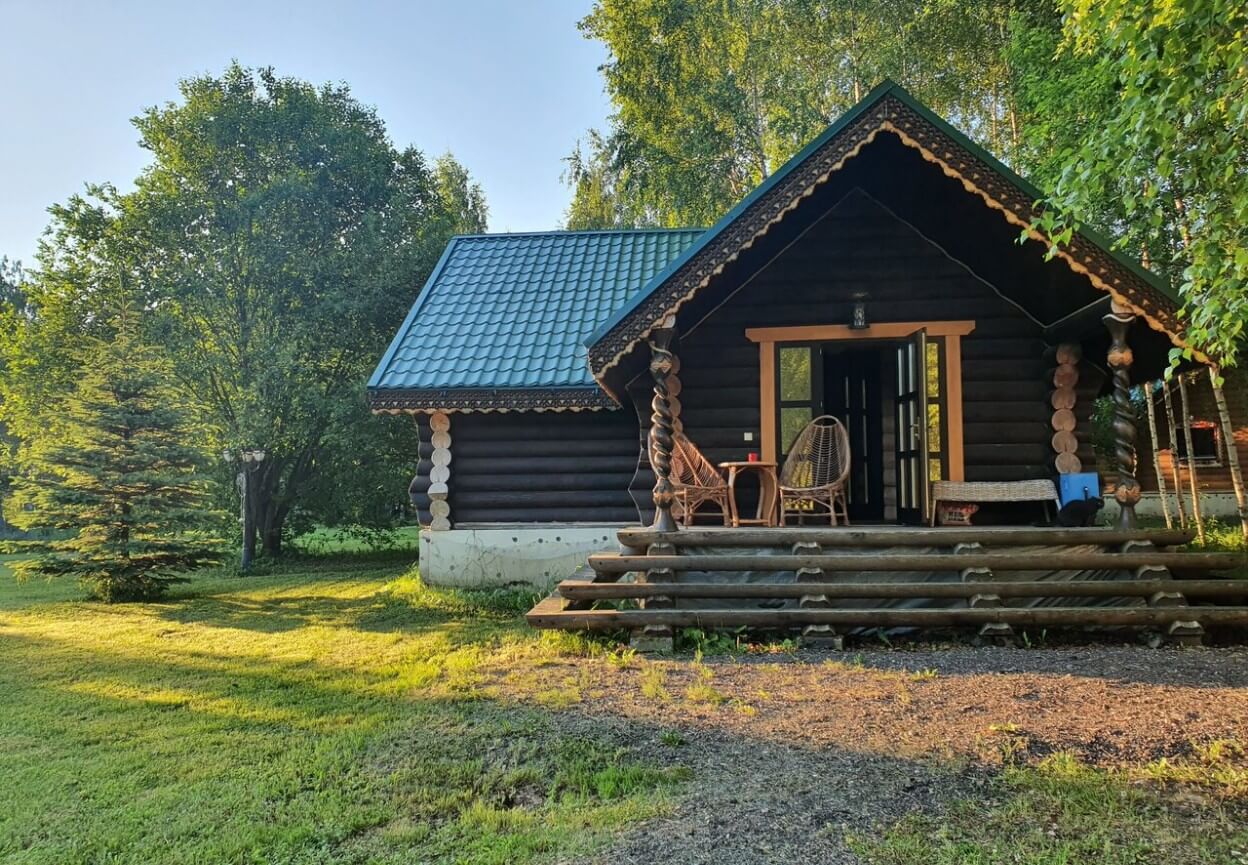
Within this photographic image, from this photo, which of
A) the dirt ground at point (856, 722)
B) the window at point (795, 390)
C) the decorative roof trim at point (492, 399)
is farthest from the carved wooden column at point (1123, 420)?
the decorative roof trim at point (492, 399)

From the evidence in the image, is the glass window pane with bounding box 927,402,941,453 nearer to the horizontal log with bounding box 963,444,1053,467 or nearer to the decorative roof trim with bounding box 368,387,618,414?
the horizontal log with bounding box 963,444,1053,467

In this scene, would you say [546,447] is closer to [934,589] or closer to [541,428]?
[541,428]

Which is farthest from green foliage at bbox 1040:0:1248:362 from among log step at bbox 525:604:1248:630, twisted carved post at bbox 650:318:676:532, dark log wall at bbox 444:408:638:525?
dark log wall at bbox 444:408:638:525

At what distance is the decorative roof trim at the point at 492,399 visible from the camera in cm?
927

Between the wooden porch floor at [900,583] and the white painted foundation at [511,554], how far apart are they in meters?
2.79

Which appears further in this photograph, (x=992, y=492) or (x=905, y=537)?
(x=992, y=492)

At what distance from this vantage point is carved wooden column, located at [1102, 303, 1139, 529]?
653 centimetres

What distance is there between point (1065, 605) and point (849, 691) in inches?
108

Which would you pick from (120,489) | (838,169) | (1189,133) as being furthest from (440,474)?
(1189,133)

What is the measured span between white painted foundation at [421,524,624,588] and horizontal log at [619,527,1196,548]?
9.71 feet

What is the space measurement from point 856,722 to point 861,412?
18.7 feet

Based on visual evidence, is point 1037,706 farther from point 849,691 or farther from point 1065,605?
point 1065,605

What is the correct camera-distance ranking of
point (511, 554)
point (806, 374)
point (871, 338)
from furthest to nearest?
→ point (511, 554) → point (806, 374) → point (871, 338)

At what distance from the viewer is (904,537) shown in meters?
6.49
